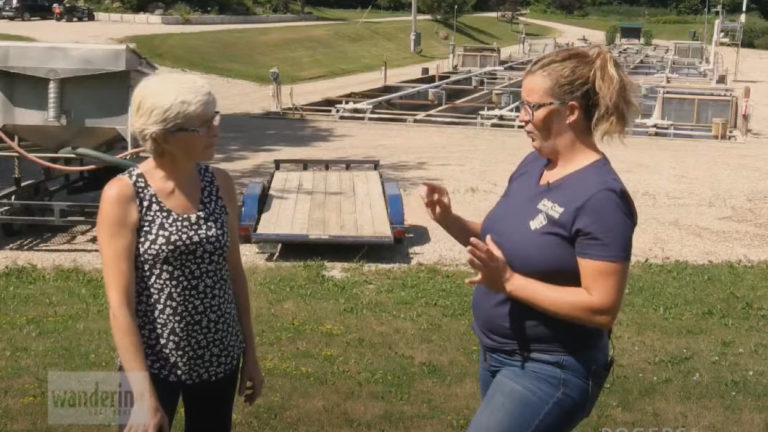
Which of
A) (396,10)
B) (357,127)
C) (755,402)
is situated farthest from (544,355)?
(396,10)

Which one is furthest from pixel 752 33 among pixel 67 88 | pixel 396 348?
pixel 396 348

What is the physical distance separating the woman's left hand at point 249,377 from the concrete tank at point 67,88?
27.3ft

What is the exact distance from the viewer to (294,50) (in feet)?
150

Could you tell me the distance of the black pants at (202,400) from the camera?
3.52m

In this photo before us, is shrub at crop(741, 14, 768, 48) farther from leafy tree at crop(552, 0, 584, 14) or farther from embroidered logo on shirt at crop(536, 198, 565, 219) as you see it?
embroidered logo on shirt at crop(536, 198, 565, 219)

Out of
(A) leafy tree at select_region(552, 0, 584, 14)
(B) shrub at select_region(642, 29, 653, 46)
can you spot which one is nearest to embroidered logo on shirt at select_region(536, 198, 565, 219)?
(B) shrub at select_region(642, 29, 653, 46)

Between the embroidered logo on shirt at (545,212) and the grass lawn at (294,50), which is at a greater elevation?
the embroidered logo on shirt at (545,212)

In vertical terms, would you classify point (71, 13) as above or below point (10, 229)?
above

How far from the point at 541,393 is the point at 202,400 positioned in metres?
1.20

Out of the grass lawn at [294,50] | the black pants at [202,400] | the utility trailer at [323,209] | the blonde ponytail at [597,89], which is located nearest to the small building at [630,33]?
the grass lawn at [294,50]

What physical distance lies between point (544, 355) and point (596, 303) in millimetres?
279

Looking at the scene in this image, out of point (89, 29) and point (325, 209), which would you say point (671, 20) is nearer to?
point (89, 29)

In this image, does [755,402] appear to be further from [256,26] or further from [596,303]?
[256,26]

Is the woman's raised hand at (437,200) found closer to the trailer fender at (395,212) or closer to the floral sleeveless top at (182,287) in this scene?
the floral sleeveless top at (182,287)
